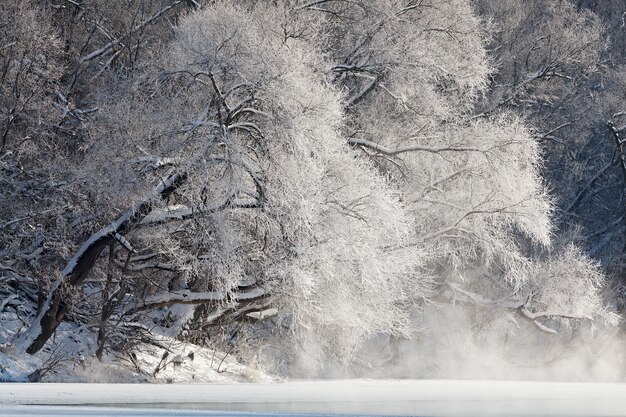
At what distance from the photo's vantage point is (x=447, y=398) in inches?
577

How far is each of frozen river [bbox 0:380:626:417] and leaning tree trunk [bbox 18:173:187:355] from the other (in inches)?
126

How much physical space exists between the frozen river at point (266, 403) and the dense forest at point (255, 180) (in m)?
2.88

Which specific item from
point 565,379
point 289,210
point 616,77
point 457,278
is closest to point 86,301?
point 289,210

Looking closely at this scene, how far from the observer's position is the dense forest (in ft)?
57.7

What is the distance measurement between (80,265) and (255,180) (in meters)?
2.94

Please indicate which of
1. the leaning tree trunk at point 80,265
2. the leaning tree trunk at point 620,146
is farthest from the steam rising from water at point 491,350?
the leaning tree trunk at point 80,265

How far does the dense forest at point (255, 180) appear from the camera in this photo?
1759 centimetres

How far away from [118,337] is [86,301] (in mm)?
1391

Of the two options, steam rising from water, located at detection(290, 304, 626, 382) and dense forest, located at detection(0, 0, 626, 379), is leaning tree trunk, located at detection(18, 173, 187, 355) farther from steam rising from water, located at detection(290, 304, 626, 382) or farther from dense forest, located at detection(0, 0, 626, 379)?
steam rising from water, located at detection(290, 304, 626, 382)

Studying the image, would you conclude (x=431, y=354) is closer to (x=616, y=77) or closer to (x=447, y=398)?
(x=616, y=77)

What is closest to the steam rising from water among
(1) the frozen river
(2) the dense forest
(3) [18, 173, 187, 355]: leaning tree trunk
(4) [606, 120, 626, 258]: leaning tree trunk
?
(2) the dense forest

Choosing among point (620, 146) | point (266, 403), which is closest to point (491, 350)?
point (620, 146)

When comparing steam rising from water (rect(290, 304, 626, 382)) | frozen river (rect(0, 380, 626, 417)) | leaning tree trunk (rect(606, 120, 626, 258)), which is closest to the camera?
frozen river (rect(0, 380, 626, 417))

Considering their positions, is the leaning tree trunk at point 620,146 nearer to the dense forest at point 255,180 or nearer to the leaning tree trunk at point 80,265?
the dense forest at point 255,180
